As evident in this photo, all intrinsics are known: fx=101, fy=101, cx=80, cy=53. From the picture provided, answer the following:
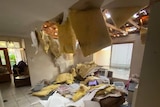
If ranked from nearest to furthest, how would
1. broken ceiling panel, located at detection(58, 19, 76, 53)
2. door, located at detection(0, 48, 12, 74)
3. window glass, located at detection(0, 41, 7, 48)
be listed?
1. broken ceiling panel, located at detection(58, 19, 76, 53)
2. window glass, located at detection(0, 41, 7, 48)
3. door, located at detection(0, 48, 12, 74)

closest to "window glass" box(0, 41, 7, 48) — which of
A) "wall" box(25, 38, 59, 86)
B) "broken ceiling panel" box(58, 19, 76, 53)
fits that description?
"wall" box(25, 38, 59, 86)

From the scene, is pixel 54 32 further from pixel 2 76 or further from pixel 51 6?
pixel 51 6

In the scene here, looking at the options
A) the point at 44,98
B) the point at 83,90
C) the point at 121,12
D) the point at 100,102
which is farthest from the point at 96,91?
the point at 121,12

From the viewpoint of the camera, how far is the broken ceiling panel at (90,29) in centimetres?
62

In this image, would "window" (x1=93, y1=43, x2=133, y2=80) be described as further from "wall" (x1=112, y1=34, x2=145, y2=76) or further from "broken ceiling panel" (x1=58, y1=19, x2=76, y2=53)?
"broken ceiling panel" (x1=58, y1=19, x2=76, y2=53)

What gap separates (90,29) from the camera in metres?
0.63

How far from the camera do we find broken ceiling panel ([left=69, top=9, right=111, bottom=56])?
618mm

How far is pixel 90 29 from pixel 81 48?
5.3 inches

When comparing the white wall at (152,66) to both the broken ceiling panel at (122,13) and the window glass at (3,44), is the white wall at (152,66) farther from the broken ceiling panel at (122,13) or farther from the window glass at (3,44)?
the window glass at (3,44)

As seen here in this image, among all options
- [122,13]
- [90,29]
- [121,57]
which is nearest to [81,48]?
[90,29]

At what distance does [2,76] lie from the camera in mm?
4598

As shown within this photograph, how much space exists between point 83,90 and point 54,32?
268 cm

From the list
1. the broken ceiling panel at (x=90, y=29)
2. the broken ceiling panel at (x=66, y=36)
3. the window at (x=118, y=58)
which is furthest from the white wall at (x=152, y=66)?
the window at (x=118, y=58)

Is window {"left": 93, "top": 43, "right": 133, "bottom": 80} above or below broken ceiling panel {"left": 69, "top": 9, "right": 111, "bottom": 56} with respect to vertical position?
below
